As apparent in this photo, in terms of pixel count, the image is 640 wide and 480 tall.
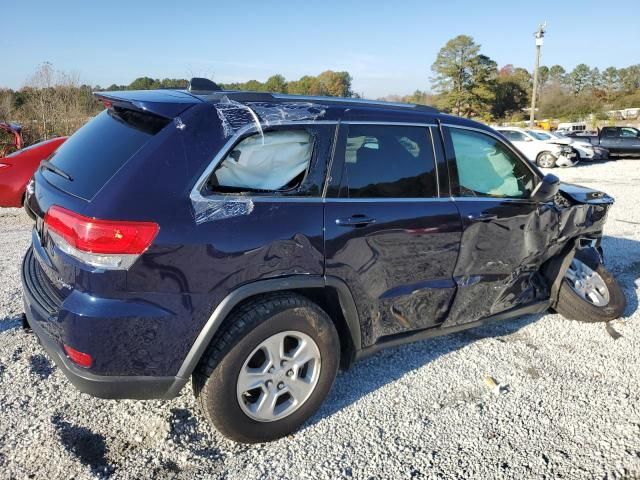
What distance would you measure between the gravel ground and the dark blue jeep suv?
25 cm

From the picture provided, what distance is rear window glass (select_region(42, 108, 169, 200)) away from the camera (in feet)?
7.89

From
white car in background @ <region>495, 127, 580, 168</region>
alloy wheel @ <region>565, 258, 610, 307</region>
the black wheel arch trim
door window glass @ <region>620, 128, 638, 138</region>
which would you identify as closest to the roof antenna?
the black wheel arch trim

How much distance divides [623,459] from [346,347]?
5.17 ft

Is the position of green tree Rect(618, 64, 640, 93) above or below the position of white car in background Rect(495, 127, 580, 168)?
above

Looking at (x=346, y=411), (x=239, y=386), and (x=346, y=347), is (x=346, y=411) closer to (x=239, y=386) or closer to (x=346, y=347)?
(x=346, y=347)

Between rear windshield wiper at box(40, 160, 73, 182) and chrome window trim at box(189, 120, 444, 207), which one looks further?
rear windshield wiper at box(40, 160, 73, 182)

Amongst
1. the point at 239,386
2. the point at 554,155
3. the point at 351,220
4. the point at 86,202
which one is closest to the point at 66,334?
the point at 86,202

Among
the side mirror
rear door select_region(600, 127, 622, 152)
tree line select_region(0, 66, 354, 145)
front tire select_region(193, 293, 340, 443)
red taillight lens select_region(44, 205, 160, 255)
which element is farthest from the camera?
rear door select_region(600, 127, 622, 152)

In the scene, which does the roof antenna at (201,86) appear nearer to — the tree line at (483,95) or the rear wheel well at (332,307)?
the rear wheel well at (332,307)

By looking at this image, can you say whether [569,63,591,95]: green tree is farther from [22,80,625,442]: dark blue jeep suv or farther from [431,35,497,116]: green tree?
[22,80,625,442]: dark blue jeep suv

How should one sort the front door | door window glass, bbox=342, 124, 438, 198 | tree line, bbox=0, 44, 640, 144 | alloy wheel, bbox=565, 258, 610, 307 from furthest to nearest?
tree line, bbox=0, 44, 640, 144, alloy wheel, bbox=565, 258, 610, 307, the front door, door window glass, bbox=342, 124, 438, 198

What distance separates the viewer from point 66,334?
227 centimetres

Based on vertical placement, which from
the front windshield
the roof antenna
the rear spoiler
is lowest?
the front windshield

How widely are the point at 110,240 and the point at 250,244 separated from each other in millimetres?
623
